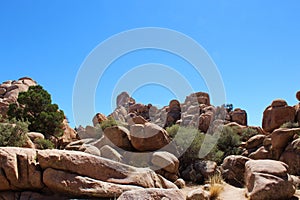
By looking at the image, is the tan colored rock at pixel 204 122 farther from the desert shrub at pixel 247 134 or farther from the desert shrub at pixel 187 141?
the desert shrub at pixel 187 141

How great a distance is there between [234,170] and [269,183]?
6.73m

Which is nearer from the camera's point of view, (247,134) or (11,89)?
(247,134)

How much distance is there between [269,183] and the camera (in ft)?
36.0

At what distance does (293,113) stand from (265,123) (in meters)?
2.78

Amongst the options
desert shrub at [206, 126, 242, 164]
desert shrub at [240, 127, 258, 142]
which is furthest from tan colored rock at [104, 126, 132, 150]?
desert shrub at [240, 127, 258, 142]

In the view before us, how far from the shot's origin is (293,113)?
90.9ft

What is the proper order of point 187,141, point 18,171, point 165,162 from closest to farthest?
point 18,171 → point 165,162 → point 187,141

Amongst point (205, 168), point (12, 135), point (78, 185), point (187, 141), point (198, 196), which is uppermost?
point (12, 135)

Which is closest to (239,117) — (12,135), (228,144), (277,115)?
(277,115)

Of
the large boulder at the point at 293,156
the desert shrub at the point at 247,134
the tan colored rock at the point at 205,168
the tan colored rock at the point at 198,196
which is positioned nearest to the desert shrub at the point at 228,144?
the desert shrub at the point at 247,134

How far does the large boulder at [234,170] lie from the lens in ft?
56.6

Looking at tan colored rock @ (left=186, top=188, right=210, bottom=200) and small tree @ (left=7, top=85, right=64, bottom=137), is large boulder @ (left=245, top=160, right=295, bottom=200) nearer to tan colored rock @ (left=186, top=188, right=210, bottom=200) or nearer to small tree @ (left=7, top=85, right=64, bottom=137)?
tan colored rock @ (left=186, top=188, right=210, bottom=200)

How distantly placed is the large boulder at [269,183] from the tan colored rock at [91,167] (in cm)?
415

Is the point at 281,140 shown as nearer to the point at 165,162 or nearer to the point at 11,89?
the point at 165,162
